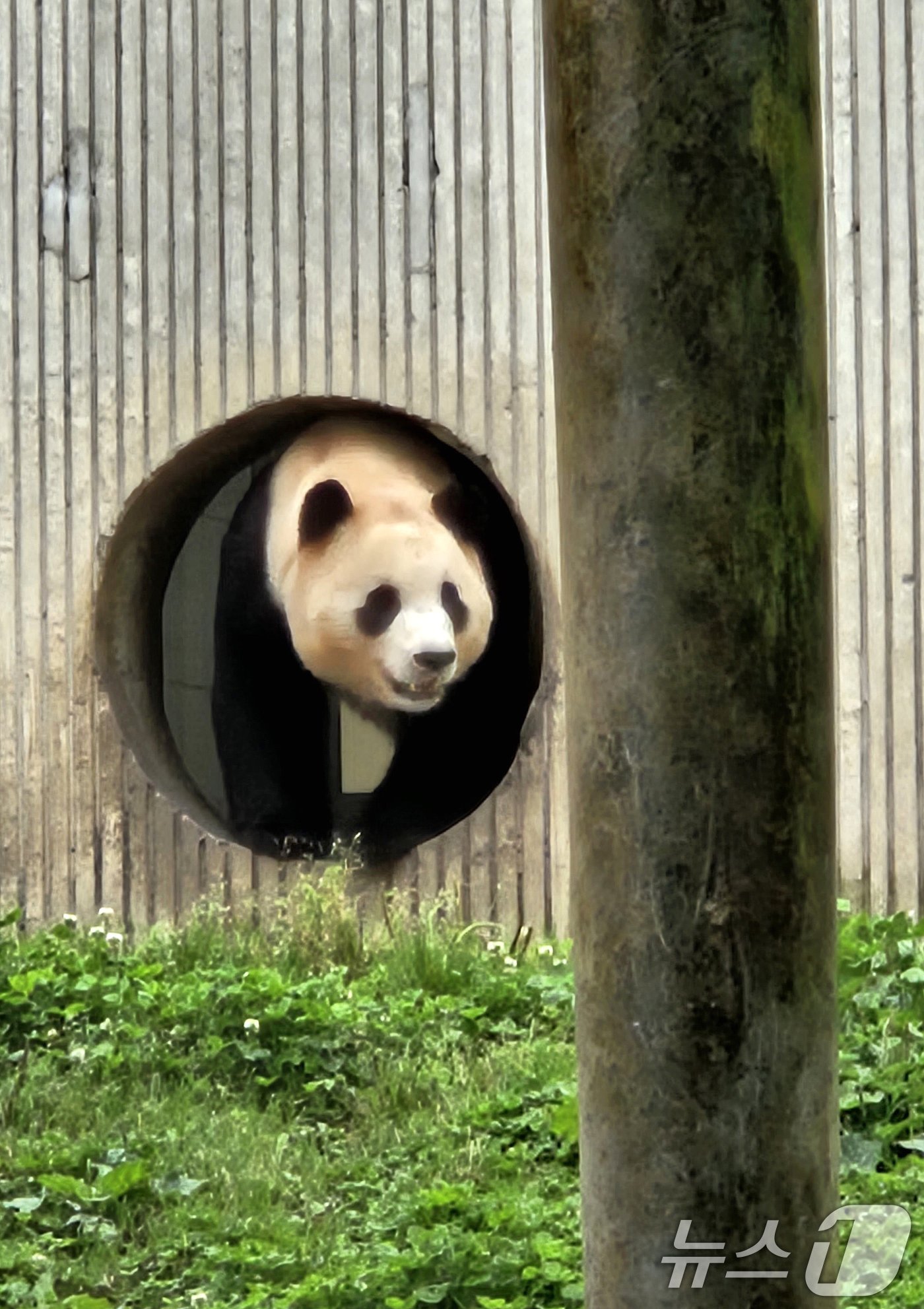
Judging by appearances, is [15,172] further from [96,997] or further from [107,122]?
[96,997]

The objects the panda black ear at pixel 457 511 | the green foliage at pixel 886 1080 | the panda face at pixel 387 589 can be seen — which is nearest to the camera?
the green foliage at pixel 886 1080

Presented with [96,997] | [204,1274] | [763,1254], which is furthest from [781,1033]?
[96,997]

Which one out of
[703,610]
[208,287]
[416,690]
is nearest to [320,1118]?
[703,610]

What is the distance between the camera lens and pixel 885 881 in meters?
5.94

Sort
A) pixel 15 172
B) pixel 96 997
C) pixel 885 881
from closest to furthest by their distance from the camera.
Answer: pixel 96 997, pixel 885 881, pixel 15 172

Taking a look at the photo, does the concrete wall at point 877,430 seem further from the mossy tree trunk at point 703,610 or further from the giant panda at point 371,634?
the mossy tree trunk at point 703,610

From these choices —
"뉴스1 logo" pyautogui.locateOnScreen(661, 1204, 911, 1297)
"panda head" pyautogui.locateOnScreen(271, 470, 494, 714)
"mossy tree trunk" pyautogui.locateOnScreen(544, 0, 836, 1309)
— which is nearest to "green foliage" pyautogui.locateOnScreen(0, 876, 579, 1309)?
"뉴스1 logo" pyautogui.locateOnScreen(661, 1204, 911, 1297)

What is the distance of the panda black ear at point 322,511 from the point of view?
21.9 feet

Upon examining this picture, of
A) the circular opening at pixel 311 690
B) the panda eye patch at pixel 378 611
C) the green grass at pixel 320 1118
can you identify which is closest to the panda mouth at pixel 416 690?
the panda eye patch at pixel 378 611

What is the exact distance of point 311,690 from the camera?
7.60 metres

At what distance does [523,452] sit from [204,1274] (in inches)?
134

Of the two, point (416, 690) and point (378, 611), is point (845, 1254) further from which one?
point (378, 611)

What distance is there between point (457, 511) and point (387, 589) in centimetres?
57

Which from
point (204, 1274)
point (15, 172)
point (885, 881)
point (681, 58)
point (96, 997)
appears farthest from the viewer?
point (15, 172)
